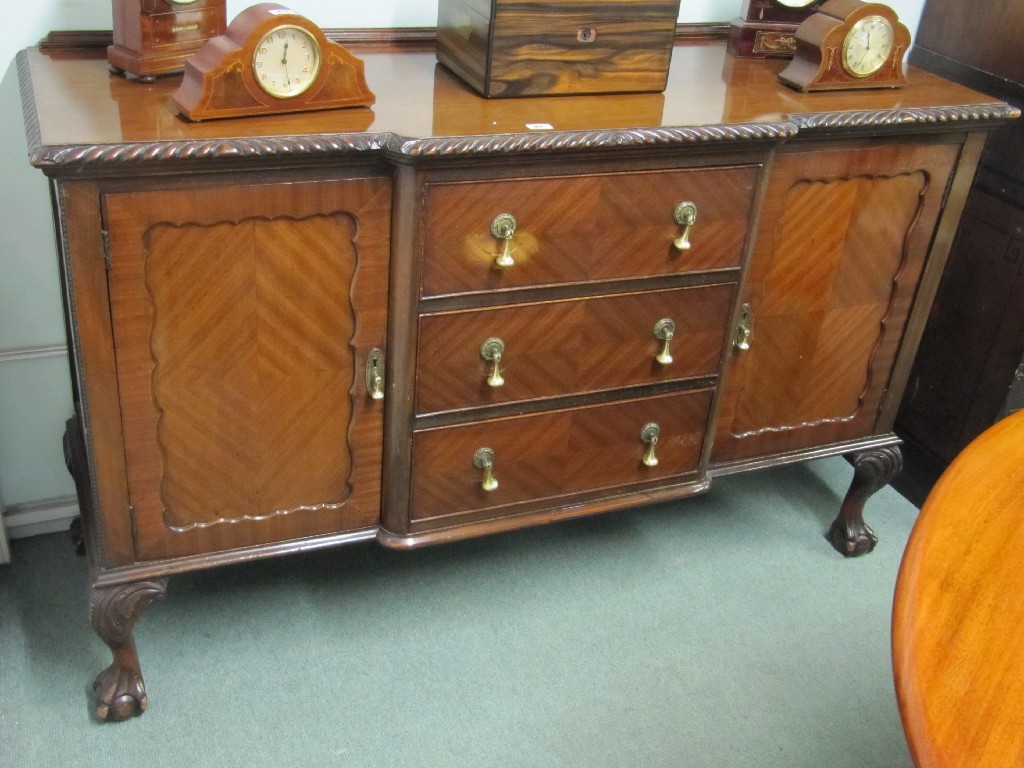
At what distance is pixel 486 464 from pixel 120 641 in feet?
2.03

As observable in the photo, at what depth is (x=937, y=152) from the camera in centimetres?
179

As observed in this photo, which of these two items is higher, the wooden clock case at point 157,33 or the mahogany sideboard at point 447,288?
the wooden clock case at point 157,33

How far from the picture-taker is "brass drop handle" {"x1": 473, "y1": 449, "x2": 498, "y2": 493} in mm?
1683

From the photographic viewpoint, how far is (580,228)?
1543 millimetres

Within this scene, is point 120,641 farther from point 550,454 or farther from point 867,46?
point 867,46

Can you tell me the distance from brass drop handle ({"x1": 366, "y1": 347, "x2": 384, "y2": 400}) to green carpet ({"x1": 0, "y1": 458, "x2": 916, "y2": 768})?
53 cm

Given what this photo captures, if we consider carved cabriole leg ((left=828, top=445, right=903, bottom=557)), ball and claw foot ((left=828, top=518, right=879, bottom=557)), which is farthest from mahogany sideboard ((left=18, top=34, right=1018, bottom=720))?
ball and claw foot ((left=828, top=518, right=879, bottom=557))

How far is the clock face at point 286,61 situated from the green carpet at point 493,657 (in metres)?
0.95

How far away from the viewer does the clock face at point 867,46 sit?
67.9 inches

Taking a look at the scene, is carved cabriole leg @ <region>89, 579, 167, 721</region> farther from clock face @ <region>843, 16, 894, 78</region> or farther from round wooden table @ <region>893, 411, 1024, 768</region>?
clock face @ <region>843, 16, 894, 78</region>

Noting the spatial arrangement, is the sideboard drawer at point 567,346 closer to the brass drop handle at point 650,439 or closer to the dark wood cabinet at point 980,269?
the brass drop handle at point 650,439

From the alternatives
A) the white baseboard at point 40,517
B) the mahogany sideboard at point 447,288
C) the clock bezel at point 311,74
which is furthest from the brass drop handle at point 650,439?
the white baseboard at point 40,517

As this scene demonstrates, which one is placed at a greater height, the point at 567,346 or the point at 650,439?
the point at 567,346

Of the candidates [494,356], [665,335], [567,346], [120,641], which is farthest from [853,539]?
[120,641]
